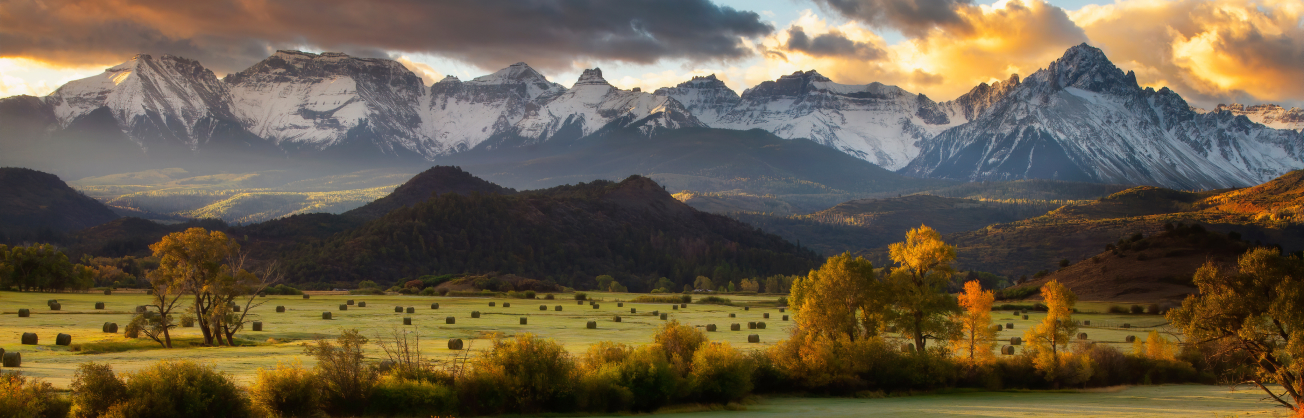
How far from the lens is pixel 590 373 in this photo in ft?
125

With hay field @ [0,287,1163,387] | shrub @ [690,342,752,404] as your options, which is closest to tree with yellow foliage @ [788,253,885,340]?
hay field @ [0,287,1163,387]

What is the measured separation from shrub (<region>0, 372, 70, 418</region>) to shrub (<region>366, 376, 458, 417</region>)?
9.40 meters

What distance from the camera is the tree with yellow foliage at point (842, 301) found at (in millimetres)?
52156

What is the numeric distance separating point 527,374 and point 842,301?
2320cm

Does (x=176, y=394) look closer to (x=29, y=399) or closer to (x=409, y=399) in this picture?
(x=29, y=399)

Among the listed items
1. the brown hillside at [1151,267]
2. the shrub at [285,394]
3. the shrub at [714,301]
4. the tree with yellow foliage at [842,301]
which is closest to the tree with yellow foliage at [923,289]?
the tree with yellow foliage at [842,301]

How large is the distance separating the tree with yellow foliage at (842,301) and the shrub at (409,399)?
2420 cm

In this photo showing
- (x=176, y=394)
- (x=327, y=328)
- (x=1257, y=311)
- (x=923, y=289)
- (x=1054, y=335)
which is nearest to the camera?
(x=176, y=394)

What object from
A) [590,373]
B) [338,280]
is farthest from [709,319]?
[338,280]

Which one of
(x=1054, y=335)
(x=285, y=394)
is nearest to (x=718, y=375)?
(x=285, y=394)

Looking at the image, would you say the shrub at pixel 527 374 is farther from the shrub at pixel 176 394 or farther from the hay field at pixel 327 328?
the shrub at pixel 176 394

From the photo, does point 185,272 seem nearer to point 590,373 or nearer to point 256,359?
point 256,359

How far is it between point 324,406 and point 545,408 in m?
8.32

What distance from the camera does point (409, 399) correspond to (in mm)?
32969
